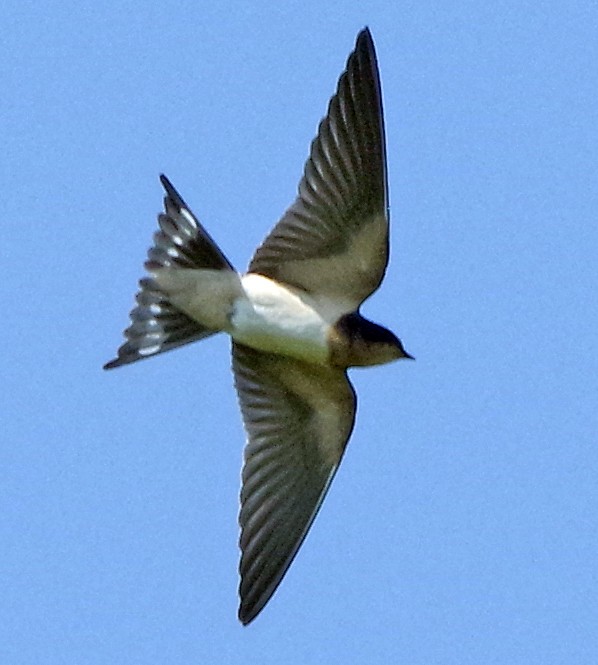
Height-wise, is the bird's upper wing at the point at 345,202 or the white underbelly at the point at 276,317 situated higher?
the bird's upper wing at the point at 345,202

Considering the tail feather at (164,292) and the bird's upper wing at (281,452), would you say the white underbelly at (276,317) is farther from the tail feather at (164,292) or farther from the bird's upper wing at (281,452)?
the bird's upper wing at (281,452)

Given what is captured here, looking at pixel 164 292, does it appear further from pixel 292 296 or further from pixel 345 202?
pixel 345 202

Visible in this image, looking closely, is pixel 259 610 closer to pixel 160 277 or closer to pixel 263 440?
pixel 263 440

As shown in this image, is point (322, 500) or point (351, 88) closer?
point (351, 88)

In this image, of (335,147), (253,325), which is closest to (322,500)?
(253,325)

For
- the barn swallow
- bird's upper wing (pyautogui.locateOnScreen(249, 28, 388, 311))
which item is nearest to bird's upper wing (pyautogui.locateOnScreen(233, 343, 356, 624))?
the barn swallow

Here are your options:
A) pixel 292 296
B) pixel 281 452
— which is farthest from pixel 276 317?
pixel 281 452

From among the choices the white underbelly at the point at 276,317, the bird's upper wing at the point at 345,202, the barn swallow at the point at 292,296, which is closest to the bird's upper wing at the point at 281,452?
the barn swallow at the point at 292,296
